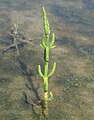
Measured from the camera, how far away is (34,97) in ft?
25.0

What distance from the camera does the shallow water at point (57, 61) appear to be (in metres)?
7.38

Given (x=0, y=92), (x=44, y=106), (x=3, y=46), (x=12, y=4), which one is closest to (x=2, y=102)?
(x=0, y=92)

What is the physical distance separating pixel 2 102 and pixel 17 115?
0.69m

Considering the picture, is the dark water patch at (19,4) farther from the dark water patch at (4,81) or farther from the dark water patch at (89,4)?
the dark water patch at (4,81)

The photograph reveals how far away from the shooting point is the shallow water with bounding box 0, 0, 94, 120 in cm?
738

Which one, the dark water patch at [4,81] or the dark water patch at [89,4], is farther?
the dark water patch at [89,4]

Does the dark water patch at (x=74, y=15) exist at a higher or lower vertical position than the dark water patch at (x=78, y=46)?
higher

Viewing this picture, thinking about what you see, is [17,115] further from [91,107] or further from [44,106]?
[91,107]

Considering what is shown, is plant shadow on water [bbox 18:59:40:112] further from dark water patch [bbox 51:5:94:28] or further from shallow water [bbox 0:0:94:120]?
dark water patch [bbox 51:5:94:28]

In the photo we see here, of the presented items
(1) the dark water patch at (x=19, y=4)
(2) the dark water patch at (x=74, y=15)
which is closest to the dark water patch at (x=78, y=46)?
(2) the dark water patch at (x=74, y=15)

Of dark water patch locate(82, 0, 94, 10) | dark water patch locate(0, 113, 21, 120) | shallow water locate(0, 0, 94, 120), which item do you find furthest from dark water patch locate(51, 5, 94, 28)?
dark water patch locate(0, 113, 21, 120)

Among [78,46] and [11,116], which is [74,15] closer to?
[78,46]

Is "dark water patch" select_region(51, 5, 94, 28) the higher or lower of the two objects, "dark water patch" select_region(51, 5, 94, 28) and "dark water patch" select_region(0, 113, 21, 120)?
the higher

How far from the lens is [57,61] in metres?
9.84
